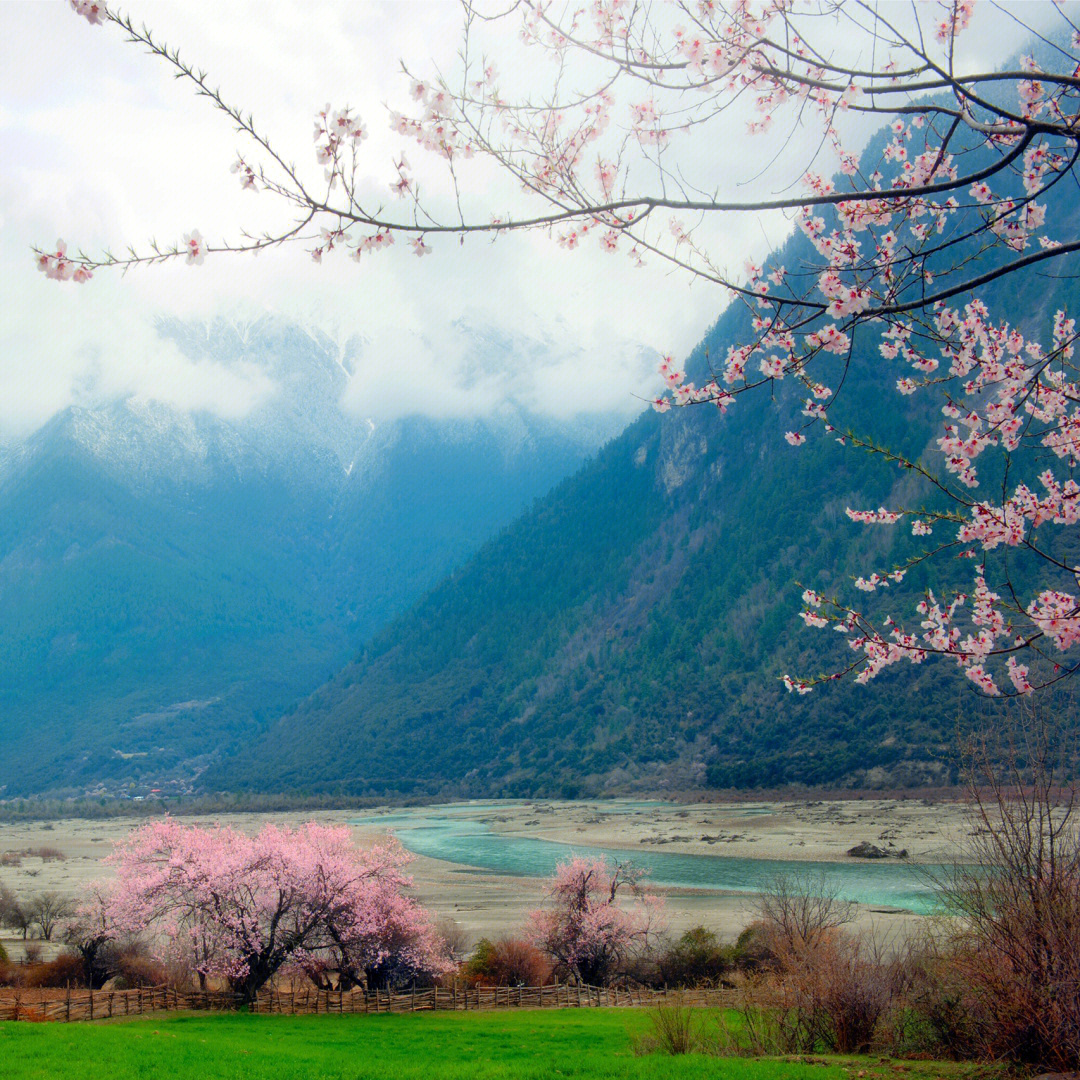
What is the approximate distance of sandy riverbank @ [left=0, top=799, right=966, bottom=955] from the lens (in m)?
41.4

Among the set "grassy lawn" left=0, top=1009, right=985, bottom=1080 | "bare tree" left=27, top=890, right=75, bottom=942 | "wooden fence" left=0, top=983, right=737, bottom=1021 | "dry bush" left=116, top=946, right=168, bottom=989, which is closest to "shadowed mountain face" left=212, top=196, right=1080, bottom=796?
"wooden fence" left=0, top=983, right=737, bottom=1021

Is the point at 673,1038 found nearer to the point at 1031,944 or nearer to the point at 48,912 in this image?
the point at 1031,944

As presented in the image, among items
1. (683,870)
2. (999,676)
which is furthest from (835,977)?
(999,676)

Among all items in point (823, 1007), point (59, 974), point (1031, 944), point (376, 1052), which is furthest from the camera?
point (59, 974)

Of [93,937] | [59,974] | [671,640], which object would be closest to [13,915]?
[59,974]

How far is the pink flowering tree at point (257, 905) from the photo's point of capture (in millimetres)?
25125

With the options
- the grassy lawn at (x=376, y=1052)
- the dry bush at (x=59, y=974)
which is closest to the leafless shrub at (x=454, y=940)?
the grassy lawn at (x=376, y=1052)

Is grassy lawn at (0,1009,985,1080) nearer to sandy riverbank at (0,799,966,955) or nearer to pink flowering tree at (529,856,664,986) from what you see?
pink flowering tree at (529,856,664,986)

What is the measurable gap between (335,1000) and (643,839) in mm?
44266

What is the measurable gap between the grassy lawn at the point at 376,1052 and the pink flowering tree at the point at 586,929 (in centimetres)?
441

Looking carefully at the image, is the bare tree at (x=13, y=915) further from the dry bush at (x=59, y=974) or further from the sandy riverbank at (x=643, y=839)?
the dry bush at (x=59, y=974)

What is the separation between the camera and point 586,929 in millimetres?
29219

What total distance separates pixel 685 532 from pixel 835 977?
130 meters

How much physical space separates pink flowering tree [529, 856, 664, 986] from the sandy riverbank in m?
6.49
